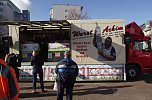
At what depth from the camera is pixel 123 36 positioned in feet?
53.9

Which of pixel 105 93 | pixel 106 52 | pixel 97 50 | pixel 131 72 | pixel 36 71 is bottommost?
pixel 105 93

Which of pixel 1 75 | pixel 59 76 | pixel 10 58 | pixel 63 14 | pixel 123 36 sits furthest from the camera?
pixel 63 14

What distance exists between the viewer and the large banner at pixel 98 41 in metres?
16.5

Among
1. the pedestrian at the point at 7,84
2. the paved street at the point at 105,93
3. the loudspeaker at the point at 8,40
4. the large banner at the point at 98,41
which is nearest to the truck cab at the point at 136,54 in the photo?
the large banner at the point at 98,41

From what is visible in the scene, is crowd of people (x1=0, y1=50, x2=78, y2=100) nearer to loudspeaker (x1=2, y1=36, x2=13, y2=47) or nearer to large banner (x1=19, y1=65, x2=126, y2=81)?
large banner (x1=19, y1=65, x2=126, y2=81)

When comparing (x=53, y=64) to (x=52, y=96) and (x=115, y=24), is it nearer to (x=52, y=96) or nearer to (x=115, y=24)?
(x=115, y=24)

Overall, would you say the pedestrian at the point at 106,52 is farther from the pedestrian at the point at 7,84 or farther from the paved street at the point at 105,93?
the pedestrian at the point at 7,84

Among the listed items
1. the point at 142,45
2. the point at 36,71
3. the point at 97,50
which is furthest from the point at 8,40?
the point at 142,45

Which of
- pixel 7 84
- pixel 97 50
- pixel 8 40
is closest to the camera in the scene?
pixel 7 84

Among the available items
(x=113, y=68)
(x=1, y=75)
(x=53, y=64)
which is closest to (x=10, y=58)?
(x=53, y=64)

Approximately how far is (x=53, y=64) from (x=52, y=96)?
477cm

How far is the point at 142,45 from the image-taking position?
687 inches

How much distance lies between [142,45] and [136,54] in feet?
2.23

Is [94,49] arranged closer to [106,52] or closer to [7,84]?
[106,52]
